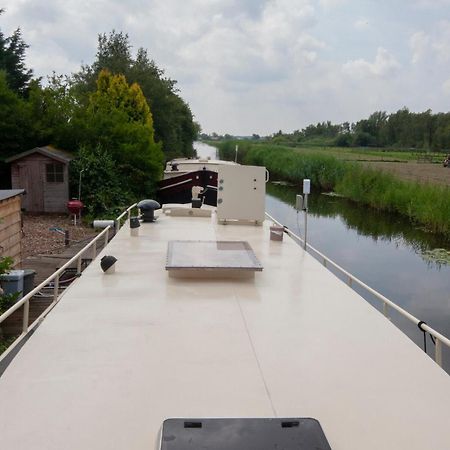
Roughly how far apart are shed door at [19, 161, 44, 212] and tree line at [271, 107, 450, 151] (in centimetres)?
7285

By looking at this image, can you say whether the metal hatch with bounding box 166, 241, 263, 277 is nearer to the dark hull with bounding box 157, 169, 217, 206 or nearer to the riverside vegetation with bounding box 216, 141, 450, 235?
the dark hull with bounding box 157, 169, 217, 206

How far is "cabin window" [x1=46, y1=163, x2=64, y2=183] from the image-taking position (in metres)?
16.1

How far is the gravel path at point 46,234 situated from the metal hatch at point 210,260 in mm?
6443

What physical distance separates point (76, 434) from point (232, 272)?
8.90ft

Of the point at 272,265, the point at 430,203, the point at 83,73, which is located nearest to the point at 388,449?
the point at 272,265

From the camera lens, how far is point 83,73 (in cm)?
3484

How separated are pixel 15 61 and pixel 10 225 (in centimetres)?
3354

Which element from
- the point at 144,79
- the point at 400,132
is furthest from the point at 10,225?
the point at 400,132

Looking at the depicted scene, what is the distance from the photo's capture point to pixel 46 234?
13203mm

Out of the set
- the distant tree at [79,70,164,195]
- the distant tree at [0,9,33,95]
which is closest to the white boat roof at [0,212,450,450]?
the distant tree at [79,70,164,195]

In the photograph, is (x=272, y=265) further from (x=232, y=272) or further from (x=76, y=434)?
(x=76, y=434)

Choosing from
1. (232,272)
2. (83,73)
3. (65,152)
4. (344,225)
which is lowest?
(344,225)

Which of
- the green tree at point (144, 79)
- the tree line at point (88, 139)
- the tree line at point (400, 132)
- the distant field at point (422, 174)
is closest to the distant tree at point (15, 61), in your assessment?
the green tree at point (144, 79)

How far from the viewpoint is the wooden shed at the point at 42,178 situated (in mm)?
15938
